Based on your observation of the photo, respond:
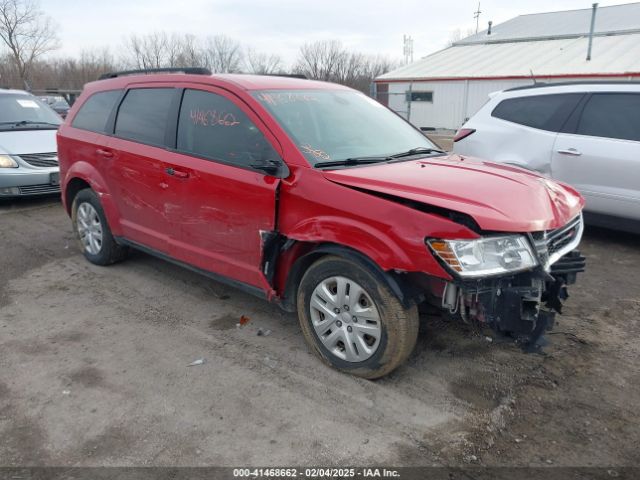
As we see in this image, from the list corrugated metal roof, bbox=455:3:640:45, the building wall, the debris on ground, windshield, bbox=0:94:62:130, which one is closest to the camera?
the debris on ground

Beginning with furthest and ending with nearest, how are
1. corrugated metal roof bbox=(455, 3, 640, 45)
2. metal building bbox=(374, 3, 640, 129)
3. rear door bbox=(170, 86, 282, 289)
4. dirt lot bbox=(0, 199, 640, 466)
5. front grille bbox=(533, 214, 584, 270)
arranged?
corrugated metal roof bbox=(455, 3, 640, 45) → metal building bbox=(374, 3, 640, 129) → rear door bbox=(170, 86, 282, 289) → front grille bbox=(533, 214, 584, 270) → dirt lot bbox=(0, 199, 640, 466)

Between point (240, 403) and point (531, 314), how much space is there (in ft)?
5.67

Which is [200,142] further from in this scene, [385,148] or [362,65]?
[362,65]

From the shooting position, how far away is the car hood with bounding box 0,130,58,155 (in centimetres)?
777

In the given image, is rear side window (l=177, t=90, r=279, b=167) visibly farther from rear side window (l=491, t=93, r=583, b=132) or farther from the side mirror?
rear side window (l=491, t=93, r=583, b=132)

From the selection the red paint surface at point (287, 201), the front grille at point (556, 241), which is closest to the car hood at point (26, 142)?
the red paint surface at point (287, 201)

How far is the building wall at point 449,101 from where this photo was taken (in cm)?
2411

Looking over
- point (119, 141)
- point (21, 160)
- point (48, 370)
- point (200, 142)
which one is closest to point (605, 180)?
point (200, 142)

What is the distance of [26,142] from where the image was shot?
26.3 ft

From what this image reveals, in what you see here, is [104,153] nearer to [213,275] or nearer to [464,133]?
[213,275]

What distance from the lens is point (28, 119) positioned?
8.81 meters

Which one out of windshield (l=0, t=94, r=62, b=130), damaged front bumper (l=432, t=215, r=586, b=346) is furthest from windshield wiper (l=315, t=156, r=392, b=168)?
windshield (l=0, t=94, r=62, b=130)

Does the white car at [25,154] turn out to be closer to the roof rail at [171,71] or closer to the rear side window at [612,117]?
the roof rail at [171,71]

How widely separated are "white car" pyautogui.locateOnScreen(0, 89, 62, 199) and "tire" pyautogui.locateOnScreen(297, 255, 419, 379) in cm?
613
